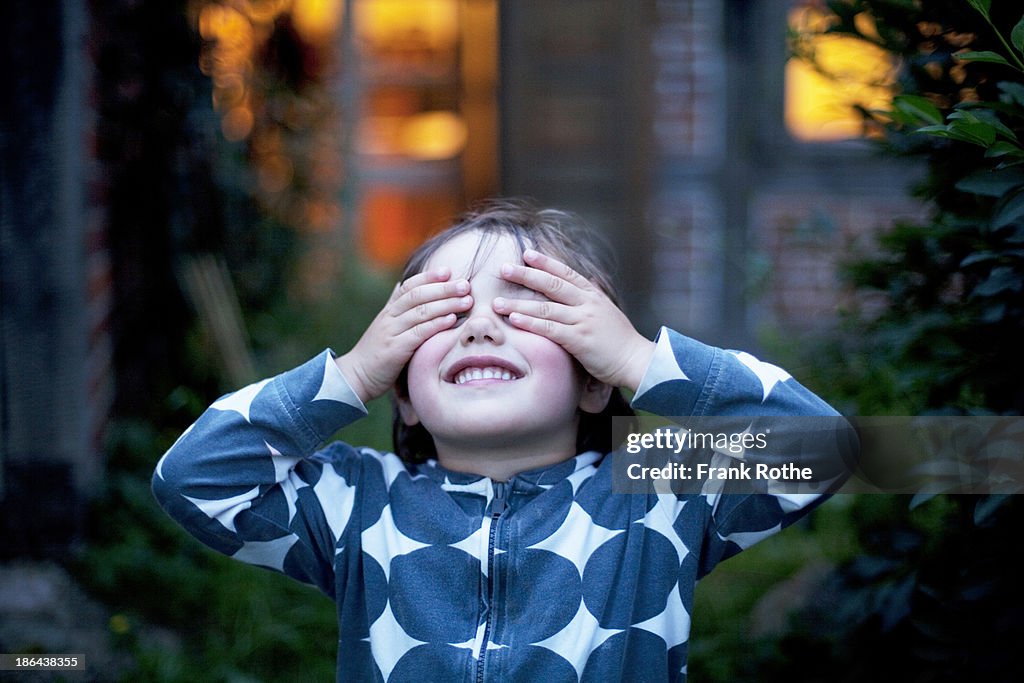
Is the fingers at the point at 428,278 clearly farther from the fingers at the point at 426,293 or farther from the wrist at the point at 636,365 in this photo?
the wrist at the point at 636,365

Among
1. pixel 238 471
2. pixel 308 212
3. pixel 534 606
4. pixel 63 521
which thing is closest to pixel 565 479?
pixel 534 606

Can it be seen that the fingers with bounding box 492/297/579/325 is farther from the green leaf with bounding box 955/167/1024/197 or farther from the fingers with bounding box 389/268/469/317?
the green leaf with bounding box 955/167/1024/197

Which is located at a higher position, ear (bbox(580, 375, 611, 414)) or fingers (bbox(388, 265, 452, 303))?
fingers (bbox(388, 265, 452, 303))

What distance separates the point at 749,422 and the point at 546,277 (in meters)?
0.38

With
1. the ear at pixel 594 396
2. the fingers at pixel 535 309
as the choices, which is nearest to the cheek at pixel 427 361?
the fingers at pixel 535 309

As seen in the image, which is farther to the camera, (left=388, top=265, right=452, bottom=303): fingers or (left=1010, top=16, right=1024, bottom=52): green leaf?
(left=388, top=265, right=452, bottom=303): fingers

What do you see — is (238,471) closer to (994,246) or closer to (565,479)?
(565,479)

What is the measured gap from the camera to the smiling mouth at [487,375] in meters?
1.43

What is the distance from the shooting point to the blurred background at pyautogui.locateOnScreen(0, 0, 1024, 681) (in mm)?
1610

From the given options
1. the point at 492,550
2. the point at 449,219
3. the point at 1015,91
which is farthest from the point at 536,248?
the point at 1015,91

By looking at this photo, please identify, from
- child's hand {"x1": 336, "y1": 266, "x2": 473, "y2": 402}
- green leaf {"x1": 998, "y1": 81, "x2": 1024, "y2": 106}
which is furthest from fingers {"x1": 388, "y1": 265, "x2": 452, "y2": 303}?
green leaf {"x1": 998, "y1": 81, "x2": 1024, "y2": 106}

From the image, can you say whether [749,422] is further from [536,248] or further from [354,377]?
[354,377]

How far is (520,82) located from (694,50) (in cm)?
94

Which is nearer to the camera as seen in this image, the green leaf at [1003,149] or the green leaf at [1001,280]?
the green leaf at [1003,149]
